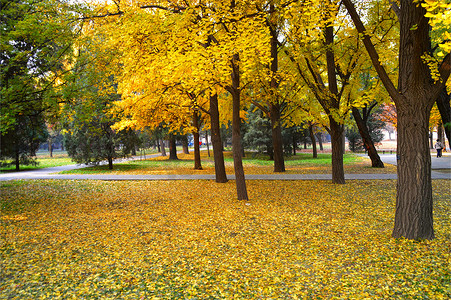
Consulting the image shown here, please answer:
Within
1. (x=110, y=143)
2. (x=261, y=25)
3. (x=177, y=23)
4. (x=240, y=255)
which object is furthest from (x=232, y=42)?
(x=110, y=143)

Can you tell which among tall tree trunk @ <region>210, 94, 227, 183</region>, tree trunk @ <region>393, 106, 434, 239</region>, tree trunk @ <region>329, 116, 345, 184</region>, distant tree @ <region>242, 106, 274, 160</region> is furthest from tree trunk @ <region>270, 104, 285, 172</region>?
distant tree @ <region>242, 106, 274, 160</region>

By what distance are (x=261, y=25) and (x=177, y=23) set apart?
2.24 meters

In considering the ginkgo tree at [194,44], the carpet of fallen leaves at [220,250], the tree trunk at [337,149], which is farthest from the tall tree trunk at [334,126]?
the ginkgo tree at [194,44]

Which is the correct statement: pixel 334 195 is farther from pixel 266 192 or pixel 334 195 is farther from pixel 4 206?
pixel 4 206

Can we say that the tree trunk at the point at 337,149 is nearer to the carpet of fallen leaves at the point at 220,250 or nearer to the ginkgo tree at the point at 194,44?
the carpet of fallen leaves at the point at 220,250

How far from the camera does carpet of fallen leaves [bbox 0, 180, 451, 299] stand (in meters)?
4.05

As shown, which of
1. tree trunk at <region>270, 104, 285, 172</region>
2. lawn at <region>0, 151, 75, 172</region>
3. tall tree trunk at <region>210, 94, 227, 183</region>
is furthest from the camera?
lawn at <region>0, 151, 75, 172</region>

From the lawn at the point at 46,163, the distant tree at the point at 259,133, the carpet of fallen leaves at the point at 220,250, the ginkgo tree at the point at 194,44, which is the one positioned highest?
the ginkgo tree at the point at 194,44

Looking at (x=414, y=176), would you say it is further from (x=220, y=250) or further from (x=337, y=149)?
(x=337, y=149)

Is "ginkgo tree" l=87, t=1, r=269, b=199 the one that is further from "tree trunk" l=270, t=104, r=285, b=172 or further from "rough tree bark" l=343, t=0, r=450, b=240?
"tree trunk" l=270, t=104, r=285, b=172

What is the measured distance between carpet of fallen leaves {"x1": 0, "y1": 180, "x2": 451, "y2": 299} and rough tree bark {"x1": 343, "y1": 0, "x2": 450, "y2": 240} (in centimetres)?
44

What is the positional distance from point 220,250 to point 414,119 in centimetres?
400

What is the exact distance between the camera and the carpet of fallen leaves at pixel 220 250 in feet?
13.3

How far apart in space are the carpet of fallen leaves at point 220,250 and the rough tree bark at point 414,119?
0.44 metres
